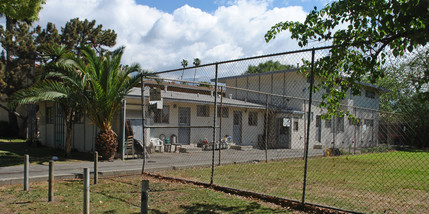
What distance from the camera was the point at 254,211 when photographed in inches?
228

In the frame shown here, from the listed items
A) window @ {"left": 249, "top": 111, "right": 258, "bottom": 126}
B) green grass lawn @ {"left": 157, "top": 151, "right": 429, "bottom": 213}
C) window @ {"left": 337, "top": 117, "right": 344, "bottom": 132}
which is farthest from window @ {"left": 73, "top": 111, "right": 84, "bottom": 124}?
window @ {"left": 337, "top": 117, "right": 344, "bottom": 132}

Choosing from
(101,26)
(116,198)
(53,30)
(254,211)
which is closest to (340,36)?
(254,211)

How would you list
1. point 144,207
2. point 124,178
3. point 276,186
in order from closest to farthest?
point 144,207 < point 276,186 < point 124,178

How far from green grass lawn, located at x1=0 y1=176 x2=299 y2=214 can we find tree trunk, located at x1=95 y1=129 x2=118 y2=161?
4459mm

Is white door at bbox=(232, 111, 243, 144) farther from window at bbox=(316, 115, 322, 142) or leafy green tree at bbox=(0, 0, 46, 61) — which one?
leafy green tree at bbox=(0, 0, 46, 61)

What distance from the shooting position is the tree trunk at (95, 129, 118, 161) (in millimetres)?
12672

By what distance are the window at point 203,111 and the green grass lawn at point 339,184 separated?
8.15 m

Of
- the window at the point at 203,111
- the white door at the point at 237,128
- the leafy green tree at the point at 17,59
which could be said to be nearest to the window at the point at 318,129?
the white door at the point at 237,128

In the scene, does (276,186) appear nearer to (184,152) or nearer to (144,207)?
(144,207)

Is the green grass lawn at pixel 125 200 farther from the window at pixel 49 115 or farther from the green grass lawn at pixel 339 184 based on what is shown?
the window at pixel 49 115

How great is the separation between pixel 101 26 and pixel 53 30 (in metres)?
5.11

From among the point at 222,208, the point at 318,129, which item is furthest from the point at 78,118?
the point at 318,129

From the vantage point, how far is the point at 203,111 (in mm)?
20250

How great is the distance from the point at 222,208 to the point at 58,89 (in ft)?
29.2
